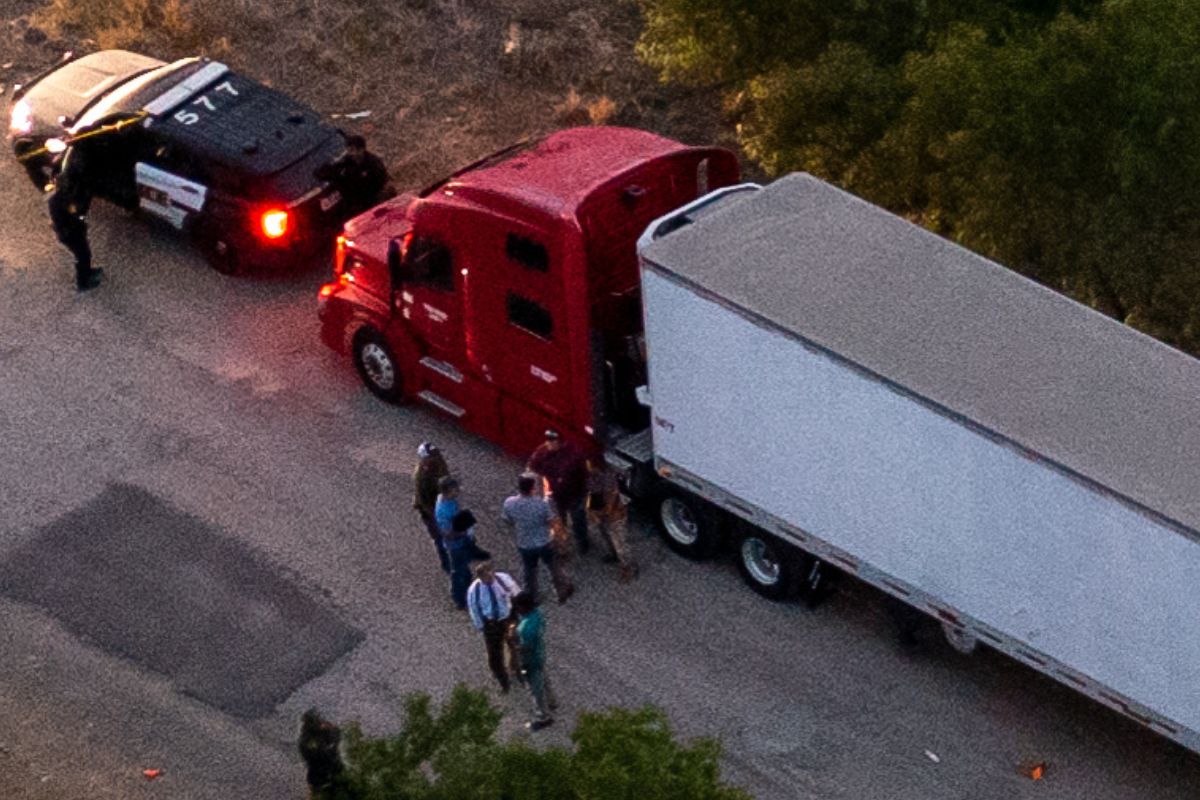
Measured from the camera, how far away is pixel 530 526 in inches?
571

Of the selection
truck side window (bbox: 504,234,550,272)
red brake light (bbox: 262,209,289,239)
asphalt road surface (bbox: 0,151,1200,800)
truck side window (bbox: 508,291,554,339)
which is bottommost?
asphalt road surface (bbox: 0,151,1200,800)

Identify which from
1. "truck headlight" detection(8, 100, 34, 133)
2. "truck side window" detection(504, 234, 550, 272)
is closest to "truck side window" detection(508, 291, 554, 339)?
"truck side window" detection(504, 234, 550, 272)

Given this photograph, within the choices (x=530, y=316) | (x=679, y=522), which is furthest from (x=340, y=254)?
(x=679, y=522)

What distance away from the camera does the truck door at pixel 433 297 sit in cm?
1588

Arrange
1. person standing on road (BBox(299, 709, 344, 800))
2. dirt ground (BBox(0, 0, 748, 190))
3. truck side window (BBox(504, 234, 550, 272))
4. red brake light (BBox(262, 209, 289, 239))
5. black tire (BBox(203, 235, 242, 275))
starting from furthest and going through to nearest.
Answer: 1. dirt ground (BBox(0, 0, 748, 190))
2. black tire (BBox(203, 235, 242, 275))
3. red brake light (BBox(262, 209, 289, 239))
4. truck side window (BBox(504, 234, 550, 272))
5. person standing on road (BBox(299, 709, 344, 800))

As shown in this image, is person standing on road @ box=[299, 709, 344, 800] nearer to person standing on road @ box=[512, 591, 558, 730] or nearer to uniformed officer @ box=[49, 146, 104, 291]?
person standing on road @ box=[512, 591, 558, 730]

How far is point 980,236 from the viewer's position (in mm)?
16734

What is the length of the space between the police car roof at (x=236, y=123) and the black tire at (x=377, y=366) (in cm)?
255

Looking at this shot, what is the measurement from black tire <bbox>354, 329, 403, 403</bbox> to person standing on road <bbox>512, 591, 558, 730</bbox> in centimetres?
372

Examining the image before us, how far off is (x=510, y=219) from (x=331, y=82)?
831 cm

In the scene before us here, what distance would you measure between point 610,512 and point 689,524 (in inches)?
28.7

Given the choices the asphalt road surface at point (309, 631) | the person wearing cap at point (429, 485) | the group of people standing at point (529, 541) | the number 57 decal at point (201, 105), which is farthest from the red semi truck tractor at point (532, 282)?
the number 57 decal at point (201, 105)

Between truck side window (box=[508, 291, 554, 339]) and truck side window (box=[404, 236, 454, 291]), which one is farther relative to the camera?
truck side window (box=[404, 236, 454, 291])

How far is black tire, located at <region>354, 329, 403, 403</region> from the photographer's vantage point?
55.8 feet
